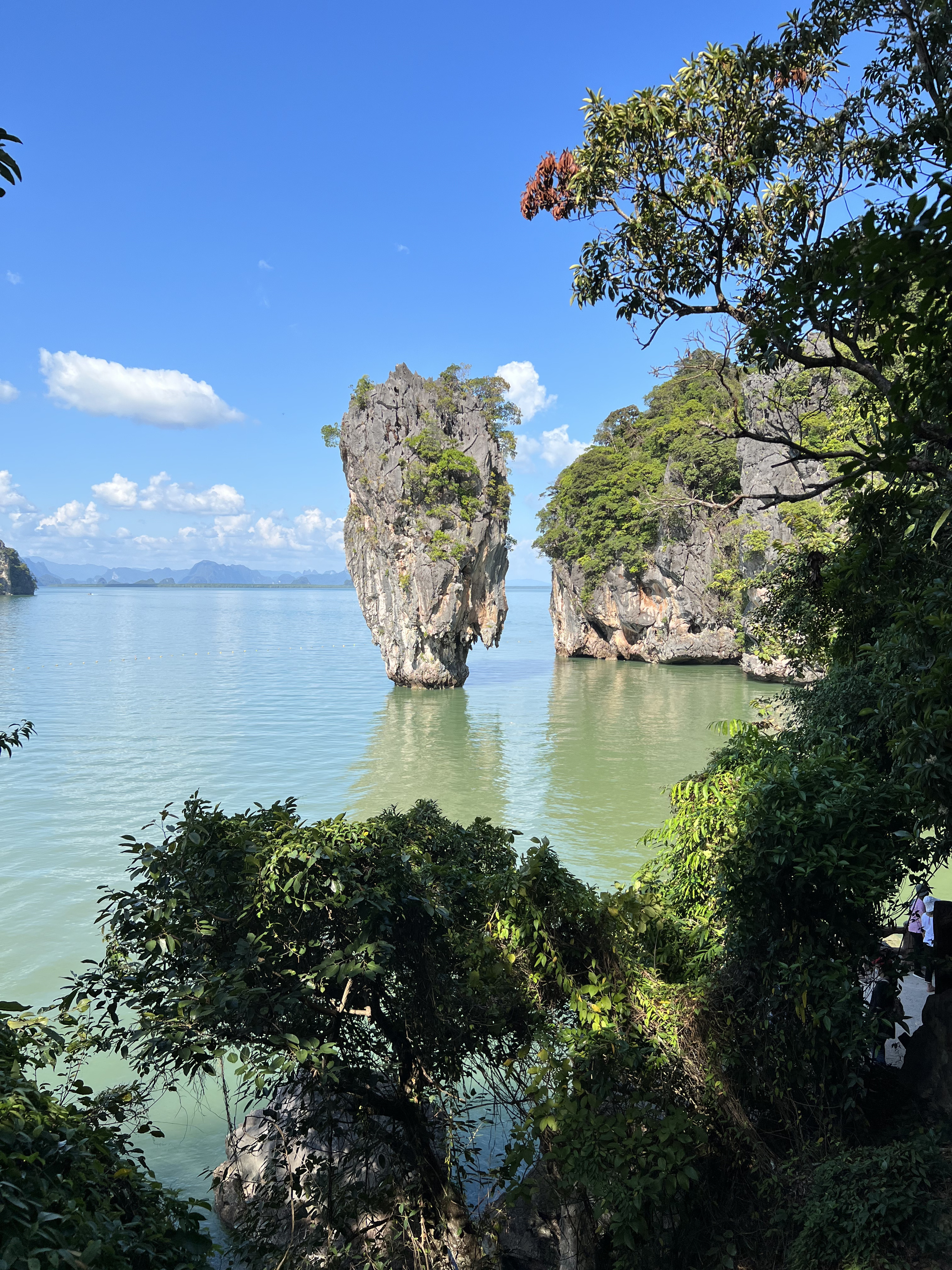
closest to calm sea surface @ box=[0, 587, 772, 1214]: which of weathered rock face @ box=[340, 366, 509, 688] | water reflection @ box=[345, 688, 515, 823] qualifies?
water reflection @ box=[345, 688, 515, 823]

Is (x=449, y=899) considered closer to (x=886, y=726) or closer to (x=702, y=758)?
(x=886, y=726)

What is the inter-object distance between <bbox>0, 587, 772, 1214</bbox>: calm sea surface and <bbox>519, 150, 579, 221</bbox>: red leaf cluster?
28.8 ft

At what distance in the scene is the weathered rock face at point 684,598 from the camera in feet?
111

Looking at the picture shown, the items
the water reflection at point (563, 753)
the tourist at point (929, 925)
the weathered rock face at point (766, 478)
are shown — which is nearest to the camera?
the tourist at point (929, 925)

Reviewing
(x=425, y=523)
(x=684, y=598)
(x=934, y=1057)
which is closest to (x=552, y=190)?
(x=934, y=1057)

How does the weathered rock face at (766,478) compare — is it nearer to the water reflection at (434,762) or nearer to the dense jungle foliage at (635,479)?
the dense jungle foliage at (635,479)

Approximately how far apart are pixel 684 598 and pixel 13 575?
109 m

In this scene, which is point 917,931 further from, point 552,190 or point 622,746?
point 622,746

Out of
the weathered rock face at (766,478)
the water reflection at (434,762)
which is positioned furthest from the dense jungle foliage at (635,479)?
the water reflection at (434,762)

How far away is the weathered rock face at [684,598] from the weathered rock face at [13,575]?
93.4 m

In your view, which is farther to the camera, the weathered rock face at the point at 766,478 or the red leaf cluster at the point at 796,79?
the weathered rock face at the point at 766,478

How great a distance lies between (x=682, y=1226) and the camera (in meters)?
4.71

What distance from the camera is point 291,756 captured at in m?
23.2

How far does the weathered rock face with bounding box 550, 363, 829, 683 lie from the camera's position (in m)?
33.8
